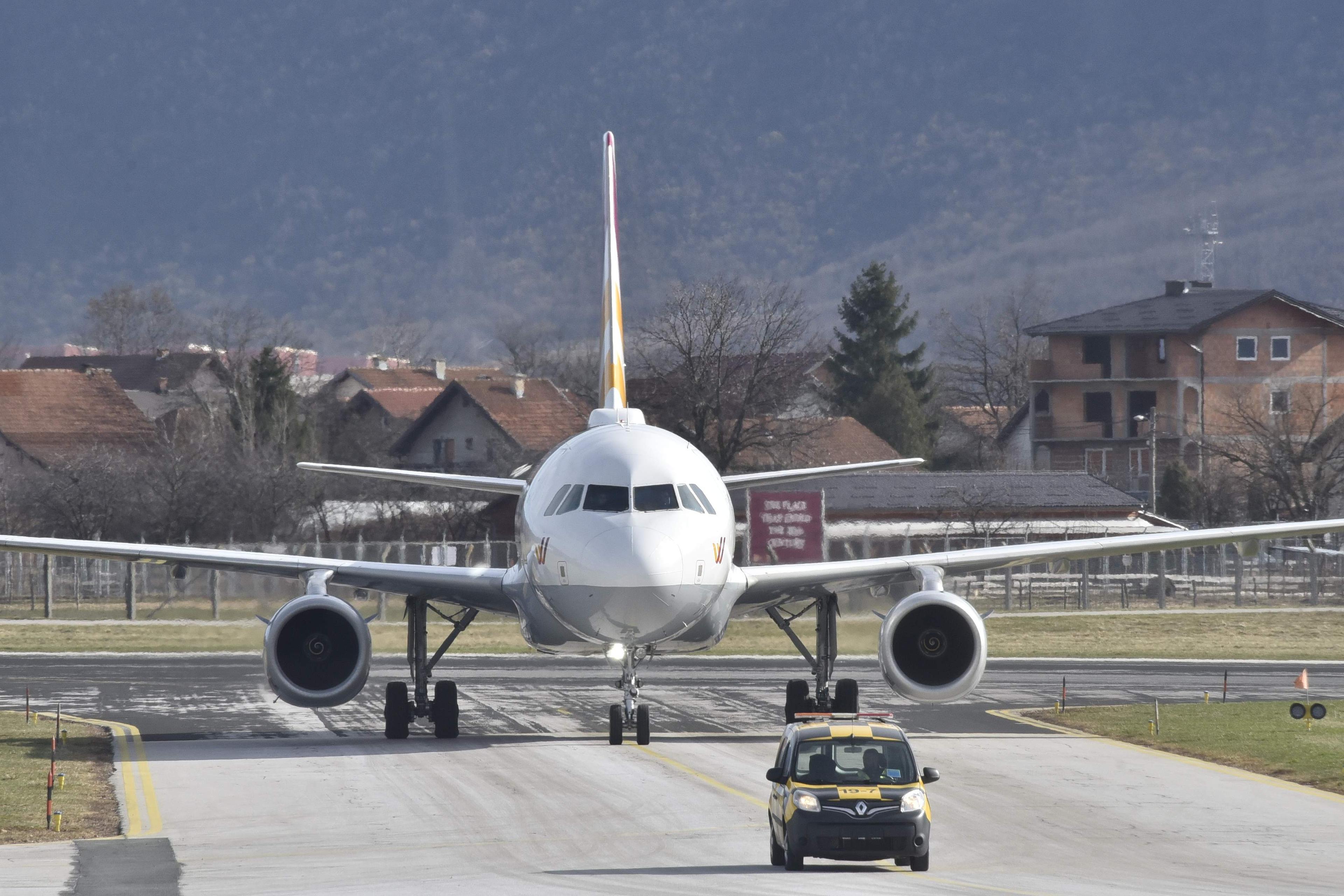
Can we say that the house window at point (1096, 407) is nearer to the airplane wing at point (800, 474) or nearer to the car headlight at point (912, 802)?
the airplane wing at point (800, 474)

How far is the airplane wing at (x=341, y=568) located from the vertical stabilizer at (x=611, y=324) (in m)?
4.20

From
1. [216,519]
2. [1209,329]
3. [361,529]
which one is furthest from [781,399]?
[1209,329]

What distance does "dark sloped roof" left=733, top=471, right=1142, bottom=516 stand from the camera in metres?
72.8

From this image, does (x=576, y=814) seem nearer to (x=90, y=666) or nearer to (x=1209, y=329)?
(x=90, y=666)

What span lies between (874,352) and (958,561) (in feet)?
284

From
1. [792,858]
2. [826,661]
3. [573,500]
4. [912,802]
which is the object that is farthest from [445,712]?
[912,802]

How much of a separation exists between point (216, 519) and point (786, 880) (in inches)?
2159

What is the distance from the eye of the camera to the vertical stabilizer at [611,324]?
31.2 m

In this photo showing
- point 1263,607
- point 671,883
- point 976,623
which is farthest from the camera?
point 1263,607

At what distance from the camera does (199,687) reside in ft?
130

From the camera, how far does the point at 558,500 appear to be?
81.8 ft

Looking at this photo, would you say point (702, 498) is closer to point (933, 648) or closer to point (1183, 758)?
point (933, 648)

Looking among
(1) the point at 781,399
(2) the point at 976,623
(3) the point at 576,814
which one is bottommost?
(3) the point at 576,814

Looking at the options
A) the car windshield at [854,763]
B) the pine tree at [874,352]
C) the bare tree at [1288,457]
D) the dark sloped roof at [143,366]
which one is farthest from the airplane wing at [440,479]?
the dark sloped roof at [143,366]
